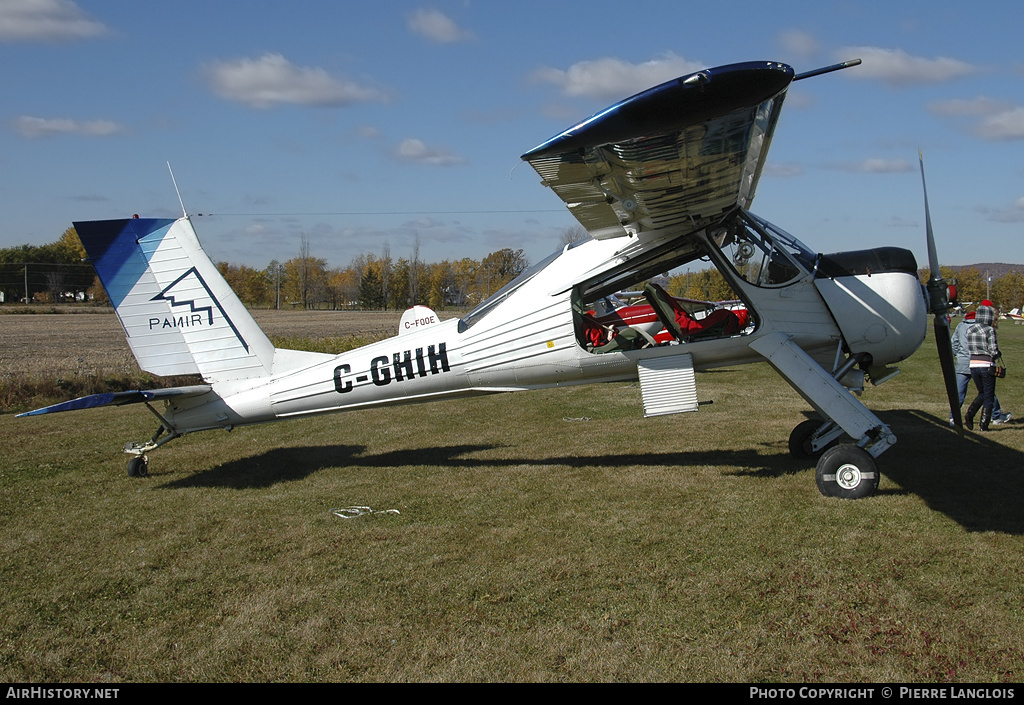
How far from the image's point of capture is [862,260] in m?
7.04

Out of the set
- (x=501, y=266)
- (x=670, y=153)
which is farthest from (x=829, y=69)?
(x=501, y=266)

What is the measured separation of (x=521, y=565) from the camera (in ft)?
16.4

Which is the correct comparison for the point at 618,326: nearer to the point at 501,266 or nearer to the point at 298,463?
the point at 298,463

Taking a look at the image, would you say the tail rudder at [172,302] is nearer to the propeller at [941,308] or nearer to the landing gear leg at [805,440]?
the landing gear leg at [805,440]

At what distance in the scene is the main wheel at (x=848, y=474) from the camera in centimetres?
613

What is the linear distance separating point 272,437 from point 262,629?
6901mm

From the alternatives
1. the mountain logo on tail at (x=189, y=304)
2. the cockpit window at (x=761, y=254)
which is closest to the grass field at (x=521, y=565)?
the mountain logo on tail at (x=189, y=304)

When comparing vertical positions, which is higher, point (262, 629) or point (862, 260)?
point (862, 260)

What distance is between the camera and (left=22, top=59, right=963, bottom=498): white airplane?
20.3 feet

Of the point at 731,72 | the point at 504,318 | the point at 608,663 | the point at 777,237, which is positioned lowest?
the point at 608,663

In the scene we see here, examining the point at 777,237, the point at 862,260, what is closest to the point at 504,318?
the point at 777,237

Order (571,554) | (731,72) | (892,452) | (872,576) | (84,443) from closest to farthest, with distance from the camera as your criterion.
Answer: (731,72)
(872,576)
(571,554)
(892,452)
(84,443)

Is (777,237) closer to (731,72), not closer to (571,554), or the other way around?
(731,72)

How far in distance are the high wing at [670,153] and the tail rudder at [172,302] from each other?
4311 mm
